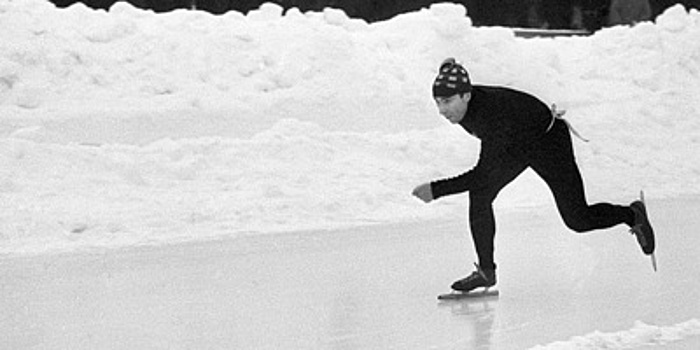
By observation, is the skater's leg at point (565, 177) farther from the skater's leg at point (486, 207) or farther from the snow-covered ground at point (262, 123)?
the snow-covered ground at point (262, 123)

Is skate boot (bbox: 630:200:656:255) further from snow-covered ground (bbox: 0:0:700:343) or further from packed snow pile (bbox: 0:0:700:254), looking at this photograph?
packed snow pile (bbox: 0:0:700:254)

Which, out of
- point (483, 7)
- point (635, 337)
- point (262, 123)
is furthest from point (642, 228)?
point (483, 7)

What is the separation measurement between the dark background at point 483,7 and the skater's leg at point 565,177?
8.88 metres

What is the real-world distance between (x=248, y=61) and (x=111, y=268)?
570cm

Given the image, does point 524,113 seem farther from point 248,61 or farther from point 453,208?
point 248,61

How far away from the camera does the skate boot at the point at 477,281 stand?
692cm

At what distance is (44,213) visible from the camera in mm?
9406

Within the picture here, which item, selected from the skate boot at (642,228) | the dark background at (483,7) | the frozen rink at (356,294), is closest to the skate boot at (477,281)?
the frozen rink at (356,294)

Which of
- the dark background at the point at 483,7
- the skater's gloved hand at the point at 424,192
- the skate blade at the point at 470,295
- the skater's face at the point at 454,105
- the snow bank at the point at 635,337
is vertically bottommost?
the snow bank at the point at 635,337

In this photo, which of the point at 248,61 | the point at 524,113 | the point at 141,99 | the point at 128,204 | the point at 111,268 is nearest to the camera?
the point at 524,113

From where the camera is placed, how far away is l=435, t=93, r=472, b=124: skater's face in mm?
6371

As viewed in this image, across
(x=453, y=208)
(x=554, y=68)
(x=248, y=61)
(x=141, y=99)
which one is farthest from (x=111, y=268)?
(x=554, y=68)

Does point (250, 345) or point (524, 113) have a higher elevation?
point (524, 113)

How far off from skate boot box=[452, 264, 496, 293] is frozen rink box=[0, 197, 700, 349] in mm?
102
